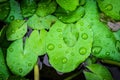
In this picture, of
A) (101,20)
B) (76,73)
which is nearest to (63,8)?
(101,20)

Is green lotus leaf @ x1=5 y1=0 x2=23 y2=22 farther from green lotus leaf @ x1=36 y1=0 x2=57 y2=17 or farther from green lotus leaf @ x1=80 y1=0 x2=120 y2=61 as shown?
green lotus leaf @ x1=80 y1=0 x2=120 y2=61

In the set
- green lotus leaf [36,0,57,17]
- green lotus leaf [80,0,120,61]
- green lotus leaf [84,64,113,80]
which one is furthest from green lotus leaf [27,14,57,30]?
green lotus leaf [84,64,113,80]

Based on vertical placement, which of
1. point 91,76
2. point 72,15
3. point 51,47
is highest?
point 72,15

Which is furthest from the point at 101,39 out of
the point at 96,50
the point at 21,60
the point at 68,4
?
the point at 21,60

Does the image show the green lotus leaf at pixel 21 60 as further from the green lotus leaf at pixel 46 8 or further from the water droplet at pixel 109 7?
the water droplet at pixel 109 7

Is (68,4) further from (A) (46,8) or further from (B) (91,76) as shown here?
(B) (91,76)

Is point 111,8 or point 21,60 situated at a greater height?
point 111,8
